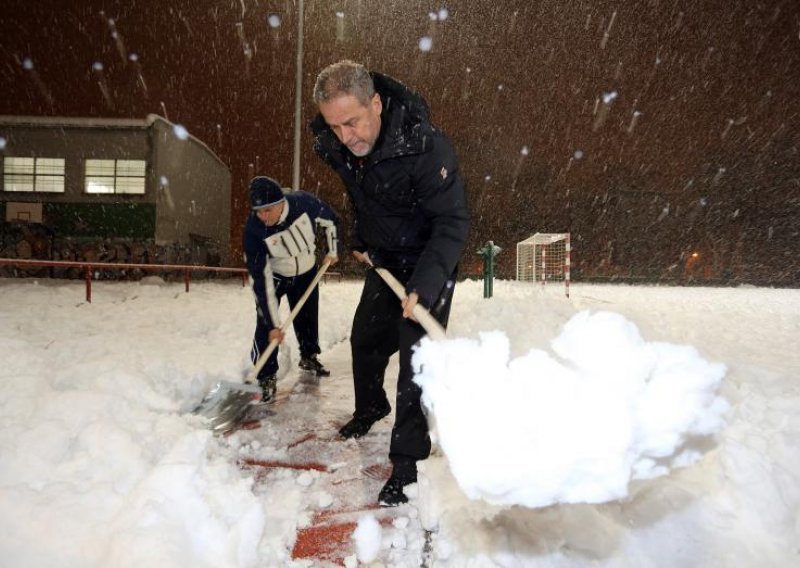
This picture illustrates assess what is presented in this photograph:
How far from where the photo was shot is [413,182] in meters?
2.43

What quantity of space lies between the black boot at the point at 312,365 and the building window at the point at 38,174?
66.2 ft

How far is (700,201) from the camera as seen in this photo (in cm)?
3067

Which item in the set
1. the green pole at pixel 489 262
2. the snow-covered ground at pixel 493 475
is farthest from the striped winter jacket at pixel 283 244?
the green pole at pixel 489 262

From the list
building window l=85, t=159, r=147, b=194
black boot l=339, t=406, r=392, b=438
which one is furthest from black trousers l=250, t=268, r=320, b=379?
building window l=85, t=159, r=147, b=194

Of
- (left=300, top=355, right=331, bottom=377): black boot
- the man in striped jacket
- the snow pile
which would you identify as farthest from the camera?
(left=300, top=355, right=331, bottom=377): black boot

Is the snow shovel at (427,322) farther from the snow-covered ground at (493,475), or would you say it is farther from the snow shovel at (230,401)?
the snow shovel at (230,401)

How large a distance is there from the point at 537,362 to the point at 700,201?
34.6 metres

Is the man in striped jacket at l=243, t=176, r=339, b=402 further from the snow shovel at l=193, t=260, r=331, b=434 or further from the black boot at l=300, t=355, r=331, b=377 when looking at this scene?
the snow shovel at l=193, t=260, r=331, b=434

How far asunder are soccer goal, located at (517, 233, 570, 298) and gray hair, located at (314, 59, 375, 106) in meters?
13.4

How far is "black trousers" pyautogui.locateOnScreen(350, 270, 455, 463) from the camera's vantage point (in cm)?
242

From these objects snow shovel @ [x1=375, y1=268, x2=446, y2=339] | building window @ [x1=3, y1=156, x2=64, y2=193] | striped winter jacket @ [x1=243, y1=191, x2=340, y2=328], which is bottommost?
snow shovel @ [x1=375, y1=268, x2=446, y2=339]

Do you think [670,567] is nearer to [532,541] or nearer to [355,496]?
[532,541]

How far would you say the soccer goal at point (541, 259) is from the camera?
16878 mm

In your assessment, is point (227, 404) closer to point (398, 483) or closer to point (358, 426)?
point (358, 426)
